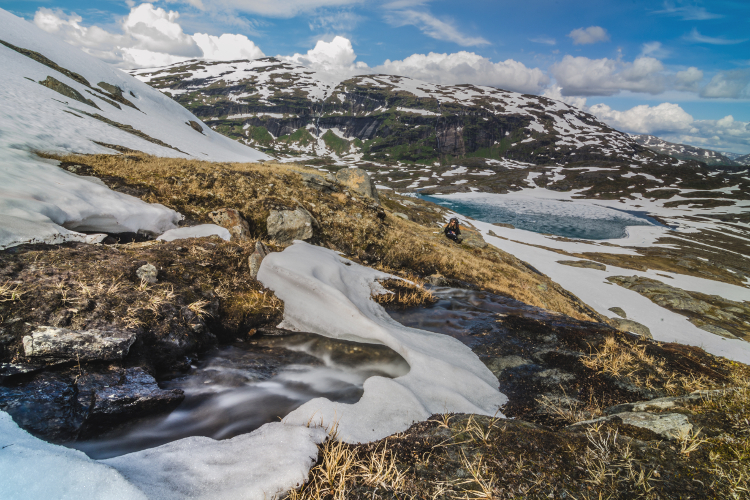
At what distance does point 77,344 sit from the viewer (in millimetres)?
4617

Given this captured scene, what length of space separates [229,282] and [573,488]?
→ 26.2ft

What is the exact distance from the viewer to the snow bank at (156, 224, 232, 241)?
31.7 ft

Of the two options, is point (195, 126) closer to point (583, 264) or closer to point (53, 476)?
point (53, 476)

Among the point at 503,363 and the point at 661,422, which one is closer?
the point at 661,422

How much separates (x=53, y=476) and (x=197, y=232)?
8.58m

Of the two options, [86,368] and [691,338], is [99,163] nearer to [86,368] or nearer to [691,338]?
[86,368]

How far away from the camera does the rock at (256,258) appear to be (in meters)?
8.81

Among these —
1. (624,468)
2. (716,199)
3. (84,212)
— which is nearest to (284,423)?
(624,468)

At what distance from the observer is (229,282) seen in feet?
26.3

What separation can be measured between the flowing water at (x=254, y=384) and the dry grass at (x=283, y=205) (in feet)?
22.1

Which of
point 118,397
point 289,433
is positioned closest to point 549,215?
point 289,433

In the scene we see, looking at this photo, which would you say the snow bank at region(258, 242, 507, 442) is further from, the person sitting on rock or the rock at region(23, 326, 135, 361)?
the person sitting on rock

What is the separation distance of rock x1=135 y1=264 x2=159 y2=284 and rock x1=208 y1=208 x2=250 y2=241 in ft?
13.5

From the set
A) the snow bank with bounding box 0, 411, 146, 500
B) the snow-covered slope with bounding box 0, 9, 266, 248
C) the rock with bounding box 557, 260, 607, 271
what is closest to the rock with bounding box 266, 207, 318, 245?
the snow-covered slope with bounding box 0, 9, 266, 248
